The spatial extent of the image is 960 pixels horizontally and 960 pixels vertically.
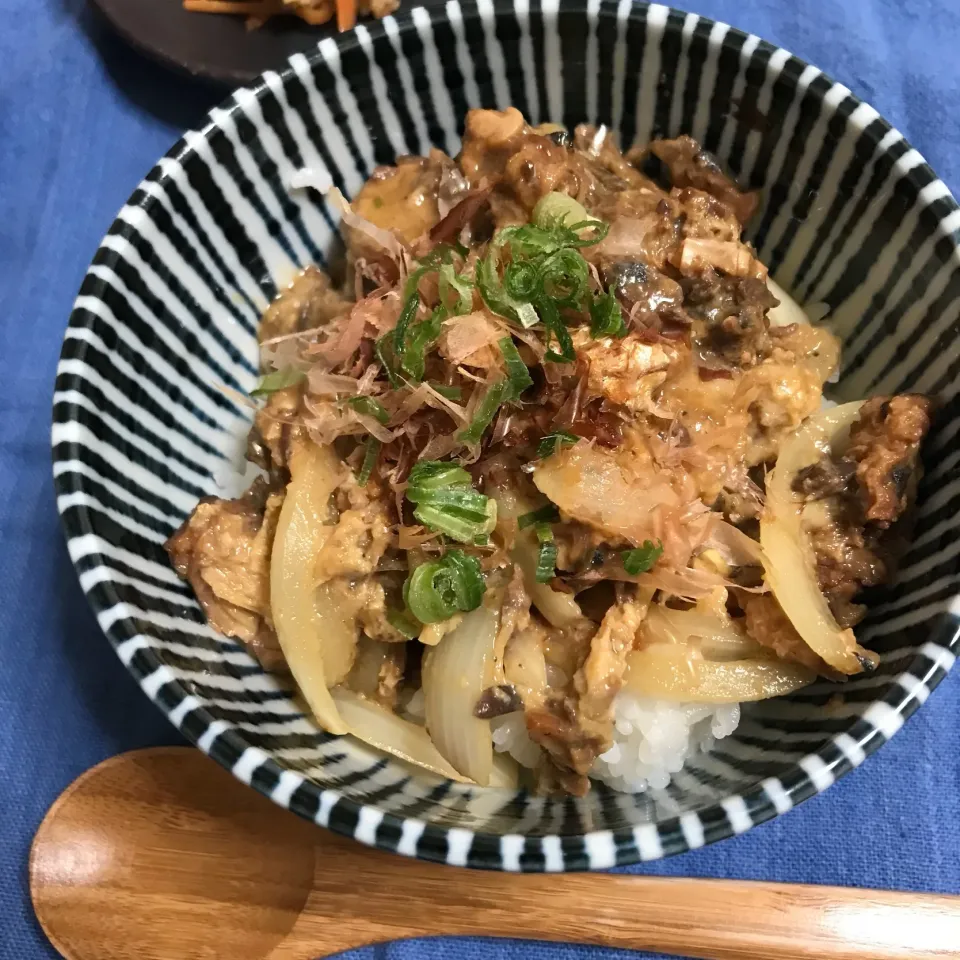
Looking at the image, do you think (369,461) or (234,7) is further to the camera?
(234,7)

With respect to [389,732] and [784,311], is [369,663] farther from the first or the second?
[784,311]

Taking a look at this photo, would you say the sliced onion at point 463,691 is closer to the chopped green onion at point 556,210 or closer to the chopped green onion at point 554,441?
the chopped green onion at point 554,441

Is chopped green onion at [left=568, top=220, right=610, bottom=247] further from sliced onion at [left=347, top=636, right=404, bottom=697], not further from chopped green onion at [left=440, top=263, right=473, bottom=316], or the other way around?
sliced onion at [left=347, top=636, right=404, bottom=697]

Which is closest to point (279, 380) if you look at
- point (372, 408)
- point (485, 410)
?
point (372, 408)

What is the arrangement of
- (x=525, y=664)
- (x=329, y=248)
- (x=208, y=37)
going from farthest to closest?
(x=208, y=37)
(x=329, y=248)
(x=525, y=664)

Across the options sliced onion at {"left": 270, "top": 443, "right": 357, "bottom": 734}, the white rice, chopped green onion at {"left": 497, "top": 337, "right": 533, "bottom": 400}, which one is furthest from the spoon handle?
chopped green onion at {"left": 497, "top": 337, "right": 533, "bottom": 400}

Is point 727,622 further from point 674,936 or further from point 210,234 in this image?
point 210,234

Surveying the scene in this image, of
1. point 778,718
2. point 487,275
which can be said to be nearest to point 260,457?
point 487,275

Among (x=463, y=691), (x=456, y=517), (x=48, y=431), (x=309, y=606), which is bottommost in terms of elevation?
(x=48, y=431)
